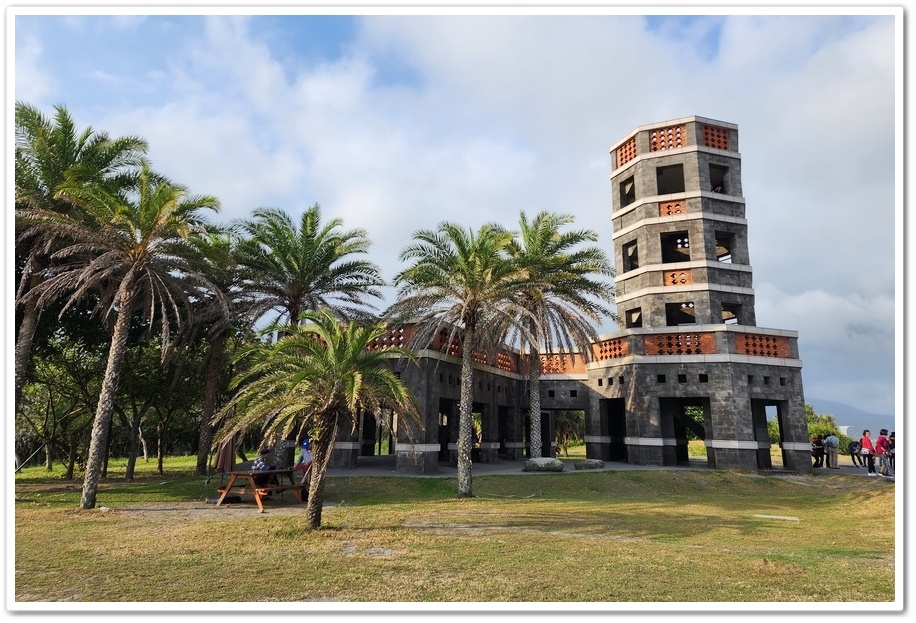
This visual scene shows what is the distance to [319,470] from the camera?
41.0 ft

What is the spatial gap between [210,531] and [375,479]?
352 inches

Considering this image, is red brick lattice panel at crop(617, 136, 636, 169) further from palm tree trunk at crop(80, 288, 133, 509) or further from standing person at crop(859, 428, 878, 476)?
palm tree trunk at crop(80, 288, 133, 509)

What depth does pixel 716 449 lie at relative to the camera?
1056 inches

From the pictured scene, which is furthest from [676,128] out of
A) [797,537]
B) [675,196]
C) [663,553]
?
[663,553]

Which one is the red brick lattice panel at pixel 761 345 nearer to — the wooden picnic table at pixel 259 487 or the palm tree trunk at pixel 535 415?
the palm tree trunk at pixel 535 415

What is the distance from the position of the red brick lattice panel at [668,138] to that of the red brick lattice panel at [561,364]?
43.2ft

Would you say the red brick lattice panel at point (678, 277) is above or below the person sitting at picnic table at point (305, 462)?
above

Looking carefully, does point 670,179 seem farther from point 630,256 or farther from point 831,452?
point 831,452

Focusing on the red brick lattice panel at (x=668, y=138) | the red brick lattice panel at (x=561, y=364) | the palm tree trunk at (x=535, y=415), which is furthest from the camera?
the red brick lattice panel at (x=561, y=364)

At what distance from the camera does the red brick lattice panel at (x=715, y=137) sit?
3156 centimetres

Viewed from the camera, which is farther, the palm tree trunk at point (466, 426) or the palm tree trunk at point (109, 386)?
the palm tree trunk at point (466, 426)

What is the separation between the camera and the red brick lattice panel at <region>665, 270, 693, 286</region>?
2979 centimetres

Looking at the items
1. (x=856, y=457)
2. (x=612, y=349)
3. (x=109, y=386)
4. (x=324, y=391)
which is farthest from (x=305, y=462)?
(x=856, y=457)

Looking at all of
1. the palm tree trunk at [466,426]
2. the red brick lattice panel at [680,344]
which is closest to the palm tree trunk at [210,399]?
the palm tree trunk at [466,426]
